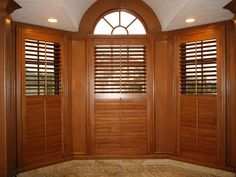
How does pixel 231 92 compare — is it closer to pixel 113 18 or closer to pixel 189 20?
pixel 189 20

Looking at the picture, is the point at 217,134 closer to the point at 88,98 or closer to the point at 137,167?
the point at 137,167

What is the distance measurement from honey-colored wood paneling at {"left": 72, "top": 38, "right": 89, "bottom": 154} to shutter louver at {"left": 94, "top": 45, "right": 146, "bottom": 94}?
0.77 ft

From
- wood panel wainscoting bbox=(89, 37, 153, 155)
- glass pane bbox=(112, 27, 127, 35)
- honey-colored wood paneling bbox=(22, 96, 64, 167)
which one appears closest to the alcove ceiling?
wood panel wainscoting bbox=(89, 37, 153, 155)

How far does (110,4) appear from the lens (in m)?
3.99

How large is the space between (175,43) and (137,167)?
2068mm

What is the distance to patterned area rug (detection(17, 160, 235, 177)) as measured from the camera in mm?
3508

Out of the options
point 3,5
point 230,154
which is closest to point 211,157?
point 230,154

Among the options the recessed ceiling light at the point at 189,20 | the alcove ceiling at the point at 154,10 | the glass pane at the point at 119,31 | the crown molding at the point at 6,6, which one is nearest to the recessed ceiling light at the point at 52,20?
the alcove ceiling at the point at 154,10

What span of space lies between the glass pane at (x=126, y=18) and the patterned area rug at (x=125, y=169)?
2.27 meters

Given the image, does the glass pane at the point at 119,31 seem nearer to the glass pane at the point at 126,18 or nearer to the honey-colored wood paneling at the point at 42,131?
the glass pane at the point at 126,18

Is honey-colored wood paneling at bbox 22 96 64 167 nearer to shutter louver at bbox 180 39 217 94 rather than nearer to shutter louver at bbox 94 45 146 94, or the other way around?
shutter louver at bbox 94 45 146 94

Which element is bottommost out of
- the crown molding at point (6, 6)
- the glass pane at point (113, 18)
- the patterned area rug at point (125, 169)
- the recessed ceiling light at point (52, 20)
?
the patterned area rug at point (125, 169)

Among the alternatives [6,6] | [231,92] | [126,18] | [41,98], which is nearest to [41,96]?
[41,98]

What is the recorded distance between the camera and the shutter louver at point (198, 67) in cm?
365
